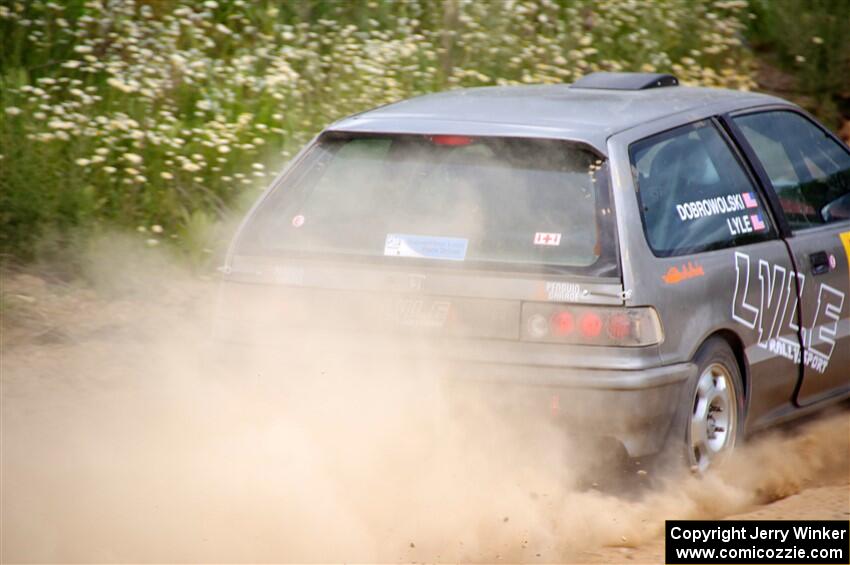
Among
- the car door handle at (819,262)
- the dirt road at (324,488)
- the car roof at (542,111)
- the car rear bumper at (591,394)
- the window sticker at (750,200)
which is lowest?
the dirt road at (324,488)

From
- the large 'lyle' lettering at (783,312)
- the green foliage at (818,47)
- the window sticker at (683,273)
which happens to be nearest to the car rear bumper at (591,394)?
the window sticker at (683,273)

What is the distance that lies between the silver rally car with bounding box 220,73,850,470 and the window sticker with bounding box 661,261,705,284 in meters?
0.01

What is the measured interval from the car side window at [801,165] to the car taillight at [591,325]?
138cm

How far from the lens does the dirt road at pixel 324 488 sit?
4.43 m

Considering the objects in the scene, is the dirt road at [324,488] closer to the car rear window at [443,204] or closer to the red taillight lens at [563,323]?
the red taillight lens at [563,323]

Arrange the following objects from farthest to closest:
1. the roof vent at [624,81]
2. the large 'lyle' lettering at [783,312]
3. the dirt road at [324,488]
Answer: the roof vent at [624,81] < the large 'lyle' lettering at [783,312] < the dirt road at [324,488]

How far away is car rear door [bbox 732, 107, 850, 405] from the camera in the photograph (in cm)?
580

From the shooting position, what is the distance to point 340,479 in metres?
4.90

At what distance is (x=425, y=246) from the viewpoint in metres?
5.02

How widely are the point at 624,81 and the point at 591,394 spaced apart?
1.87 m

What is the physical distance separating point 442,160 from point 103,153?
332 cm

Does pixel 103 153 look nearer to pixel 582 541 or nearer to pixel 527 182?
pixel 527 182

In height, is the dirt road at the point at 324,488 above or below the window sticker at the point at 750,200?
below

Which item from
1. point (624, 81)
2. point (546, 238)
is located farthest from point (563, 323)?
point (624, 81)
